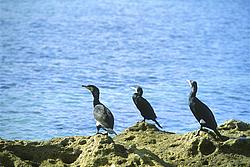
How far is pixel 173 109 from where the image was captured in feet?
54.6

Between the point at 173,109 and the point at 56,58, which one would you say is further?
the point at 56,58

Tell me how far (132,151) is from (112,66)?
16.7 meters

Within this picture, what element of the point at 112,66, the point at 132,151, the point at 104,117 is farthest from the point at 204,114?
the point at 112,66

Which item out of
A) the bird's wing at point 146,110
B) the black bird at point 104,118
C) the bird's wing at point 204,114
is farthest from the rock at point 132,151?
the bird's wing at point 146,110

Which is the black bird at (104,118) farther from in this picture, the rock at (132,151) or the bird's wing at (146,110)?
the bird's wing at (146,110)

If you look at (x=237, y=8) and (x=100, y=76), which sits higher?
(x=237, y=8)

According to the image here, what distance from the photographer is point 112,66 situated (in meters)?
24.1

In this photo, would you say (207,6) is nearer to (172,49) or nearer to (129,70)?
(172,49)

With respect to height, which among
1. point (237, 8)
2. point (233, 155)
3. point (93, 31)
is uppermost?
point (237, 8)

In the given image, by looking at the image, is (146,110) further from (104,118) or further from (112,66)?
(112,66)

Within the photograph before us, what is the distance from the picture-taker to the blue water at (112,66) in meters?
15.7

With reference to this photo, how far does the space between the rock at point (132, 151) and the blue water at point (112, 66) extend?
212 inches

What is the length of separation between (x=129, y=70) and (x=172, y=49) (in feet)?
24.0

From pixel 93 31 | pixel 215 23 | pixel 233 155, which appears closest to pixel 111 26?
pixel 93 31
